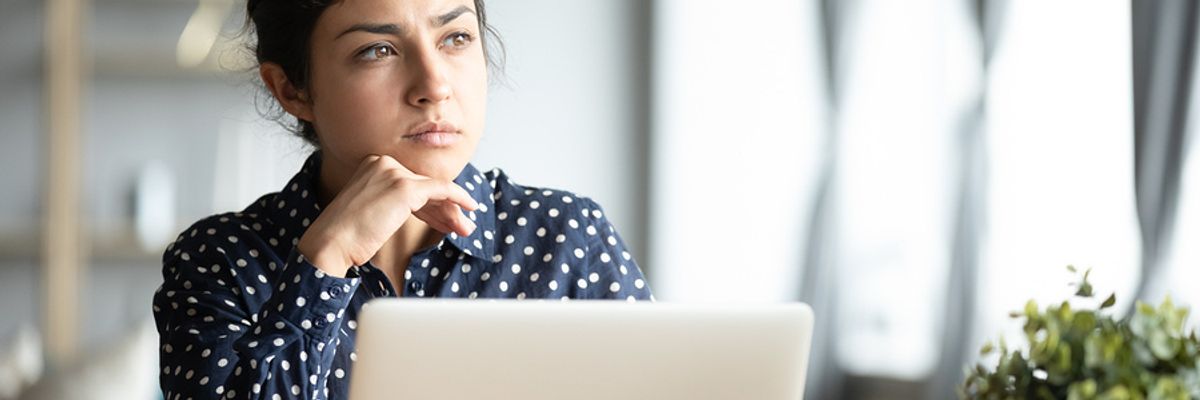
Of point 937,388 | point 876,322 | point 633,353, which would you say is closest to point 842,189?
point 876,322

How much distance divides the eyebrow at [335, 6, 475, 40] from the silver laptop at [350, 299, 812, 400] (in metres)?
0.73

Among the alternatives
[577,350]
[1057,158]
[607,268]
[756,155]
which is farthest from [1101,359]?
[756,155]

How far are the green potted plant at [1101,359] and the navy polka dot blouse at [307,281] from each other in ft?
2.46

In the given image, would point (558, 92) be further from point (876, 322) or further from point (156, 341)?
point (156, 341)

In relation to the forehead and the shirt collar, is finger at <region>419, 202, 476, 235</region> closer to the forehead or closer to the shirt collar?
the shirt collar

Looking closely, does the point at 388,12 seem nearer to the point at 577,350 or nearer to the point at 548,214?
the point at 548,214

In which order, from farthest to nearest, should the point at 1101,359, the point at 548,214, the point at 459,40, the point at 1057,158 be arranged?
the point at 1057,158
the point at 548,214
the point at 459,40
the point at 1101,359

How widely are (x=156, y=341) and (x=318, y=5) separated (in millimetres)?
1548

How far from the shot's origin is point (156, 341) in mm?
3068

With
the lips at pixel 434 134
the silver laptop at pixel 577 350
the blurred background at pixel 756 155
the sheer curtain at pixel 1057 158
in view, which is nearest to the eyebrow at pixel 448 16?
the lips at pixel 434 134

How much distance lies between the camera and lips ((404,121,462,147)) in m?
1.67

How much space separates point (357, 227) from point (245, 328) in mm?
210

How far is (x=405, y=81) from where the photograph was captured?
5.51ft

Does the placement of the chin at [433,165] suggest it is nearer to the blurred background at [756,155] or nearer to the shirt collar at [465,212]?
the shirt collar at [465,212]
